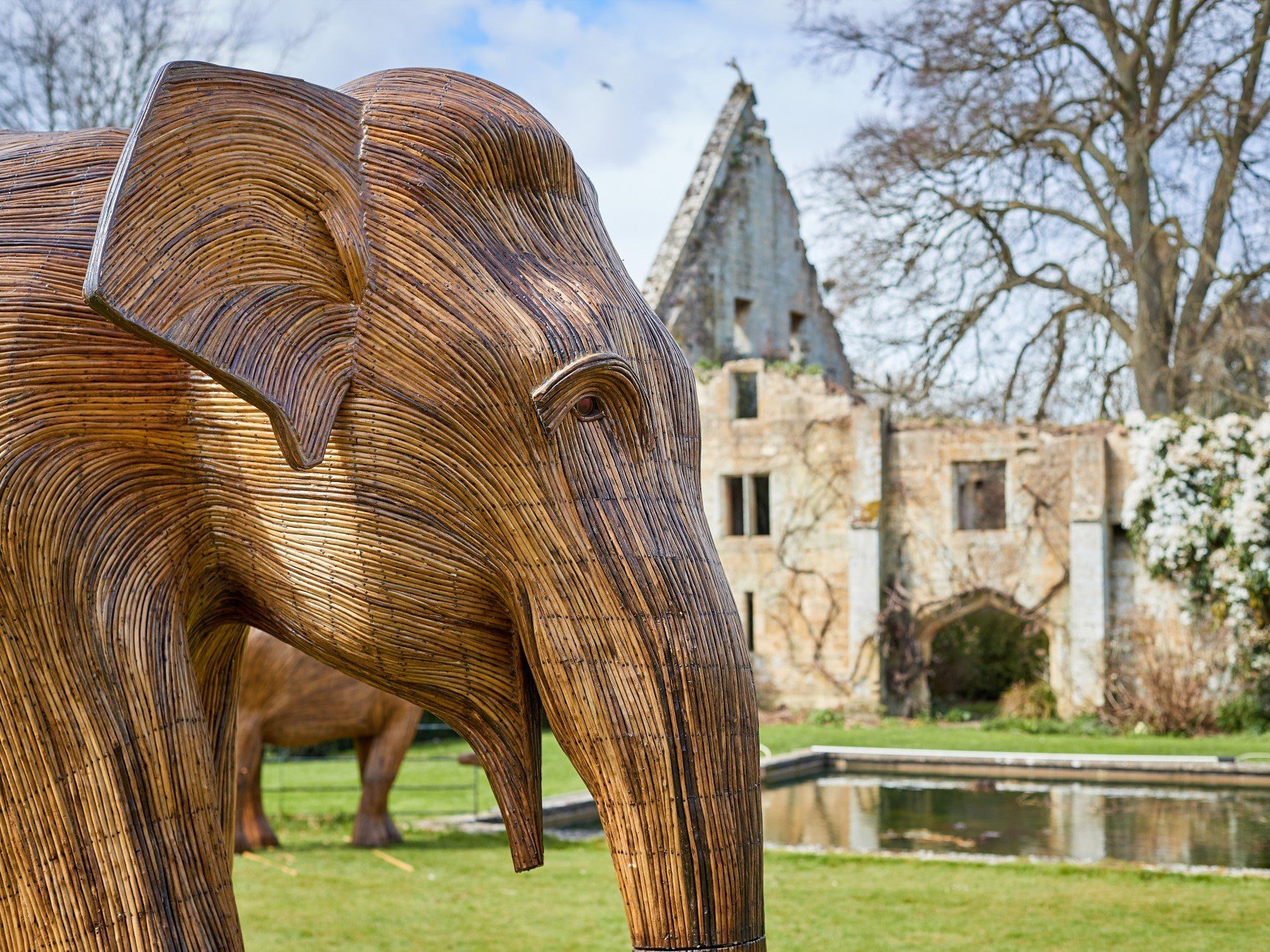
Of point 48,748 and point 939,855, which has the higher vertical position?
point 48,748

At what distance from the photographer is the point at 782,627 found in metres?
22.1

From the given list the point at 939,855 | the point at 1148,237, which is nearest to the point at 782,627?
the point at 1148,237

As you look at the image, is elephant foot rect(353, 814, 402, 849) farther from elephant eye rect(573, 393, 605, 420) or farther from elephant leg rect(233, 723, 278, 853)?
elephant eye rect(573, 393, 605, 420)

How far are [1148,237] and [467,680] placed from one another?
68.7ft

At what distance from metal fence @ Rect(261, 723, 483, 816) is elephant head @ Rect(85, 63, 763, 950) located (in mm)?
8301

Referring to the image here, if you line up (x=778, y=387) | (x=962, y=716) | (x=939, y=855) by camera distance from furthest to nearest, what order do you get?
(x=778, y=387)
(x=962, y=716)
(x=939, y=855)

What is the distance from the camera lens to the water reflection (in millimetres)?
10000

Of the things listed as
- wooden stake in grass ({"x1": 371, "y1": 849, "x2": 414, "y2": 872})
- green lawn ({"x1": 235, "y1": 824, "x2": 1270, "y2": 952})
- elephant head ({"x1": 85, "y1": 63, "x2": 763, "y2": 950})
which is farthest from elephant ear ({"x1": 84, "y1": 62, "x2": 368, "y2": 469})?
wooden stake in grass ({"x1": 371, "y1": 849, "x2": 414, "y2": 872})

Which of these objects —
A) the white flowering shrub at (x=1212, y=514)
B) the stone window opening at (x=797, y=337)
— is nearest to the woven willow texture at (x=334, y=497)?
the white flowering shrub at (x=1212, y=514)

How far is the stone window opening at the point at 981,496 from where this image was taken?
24141 mm

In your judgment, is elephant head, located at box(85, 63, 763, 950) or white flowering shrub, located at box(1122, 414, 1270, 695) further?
white flowering shrub, located at box(1122, 414, 1270, 695)

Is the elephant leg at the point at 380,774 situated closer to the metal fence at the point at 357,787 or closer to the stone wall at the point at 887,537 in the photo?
the metal fence at the point at 357,787

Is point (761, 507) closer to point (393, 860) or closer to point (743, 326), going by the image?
point (743, 326)

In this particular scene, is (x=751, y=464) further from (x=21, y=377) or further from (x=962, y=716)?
(x=21, y=377)
